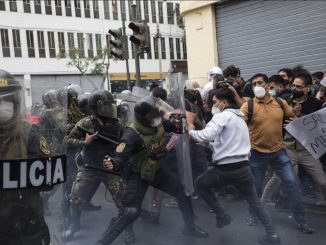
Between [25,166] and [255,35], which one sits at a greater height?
[255,35]

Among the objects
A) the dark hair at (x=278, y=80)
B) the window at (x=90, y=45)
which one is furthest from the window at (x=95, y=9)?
the dark hair at (x=278, y=80)

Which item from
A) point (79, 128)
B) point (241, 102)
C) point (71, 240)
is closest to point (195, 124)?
point (241, 102)

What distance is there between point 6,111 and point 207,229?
3113 mm

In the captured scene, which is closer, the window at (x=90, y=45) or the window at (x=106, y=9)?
the window at (x=90, y=45)

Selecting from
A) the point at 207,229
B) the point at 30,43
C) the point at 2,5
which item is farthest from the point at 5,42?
the point at 207,229

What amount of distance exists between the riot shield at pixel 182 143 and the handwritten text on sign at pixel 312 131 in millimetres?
1291

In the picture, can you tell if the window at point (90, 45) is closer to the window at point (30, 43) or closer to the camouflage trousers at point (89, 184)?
the window at point (30, 43)

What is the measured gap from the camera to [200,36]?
1359 centimetres

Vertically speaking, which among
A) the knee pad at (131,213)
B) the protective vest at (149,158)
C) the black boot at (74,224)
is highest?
the protective vest at (149,158)

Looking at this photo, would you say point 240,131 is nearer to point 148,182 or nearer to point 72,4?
point 148,182

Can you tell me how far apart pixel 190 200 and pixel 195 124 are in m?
0.93

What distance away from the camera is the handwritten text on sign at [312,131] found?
202 inches

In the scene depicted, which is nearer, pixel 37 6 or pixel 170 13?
pixel 37 6

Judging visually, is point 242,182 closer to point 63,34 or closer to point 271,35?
point 271,35
